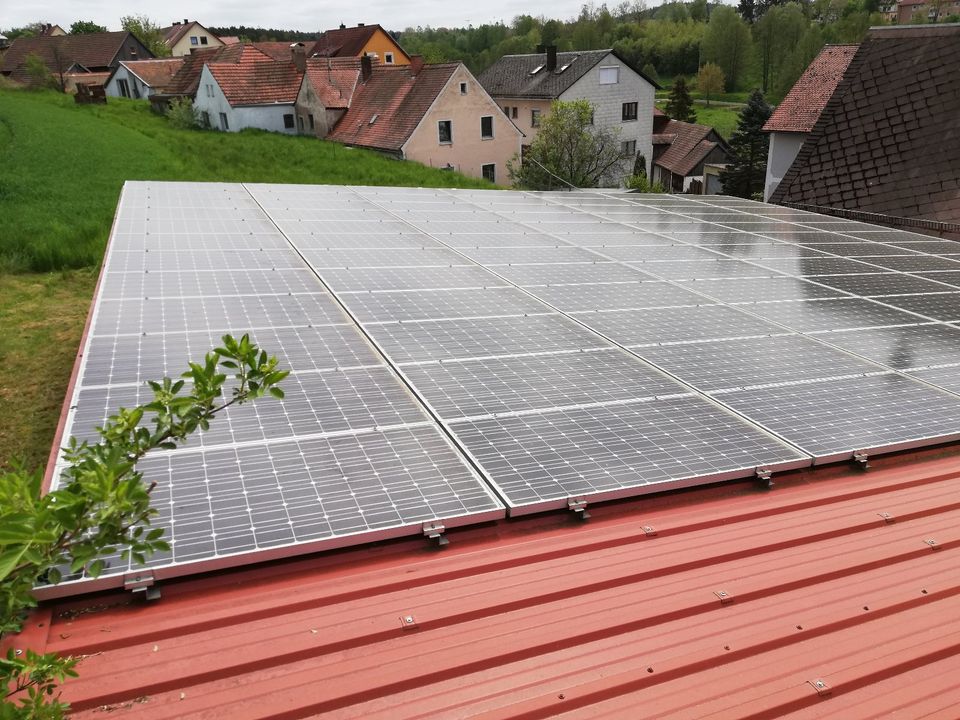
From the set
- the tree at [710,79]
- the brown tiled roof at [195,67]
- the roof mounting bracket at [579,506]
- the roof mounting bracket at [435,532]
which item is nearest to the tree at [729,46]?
the tree at [710,79]

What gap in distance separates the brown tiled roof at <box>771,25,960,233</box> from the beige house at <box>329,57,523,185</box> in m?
29.2

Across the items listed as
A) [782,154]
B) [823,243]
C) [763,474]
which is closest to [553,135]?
[782,154]

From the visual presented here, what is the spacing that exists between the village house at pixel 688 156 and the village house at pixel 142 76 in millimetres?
53630

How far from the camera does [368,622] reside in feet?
15.3

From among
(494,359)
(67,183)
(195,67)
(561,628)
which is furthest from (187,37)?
(561,628)

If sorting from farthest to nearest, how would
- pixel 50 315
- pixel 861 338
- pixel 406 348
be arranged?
pixel 50 315 < pixel 861 338 < pixel 406 348

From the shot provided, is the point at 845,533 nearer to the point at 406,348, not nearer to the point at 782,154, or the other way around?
the point at 406,348

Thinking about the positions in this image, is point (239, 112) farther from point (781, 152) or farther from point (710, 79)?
point (710, 79)

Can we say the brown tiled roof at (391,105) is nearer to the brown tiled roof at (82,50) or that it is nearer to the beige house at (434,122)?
the beige house at (434,122)

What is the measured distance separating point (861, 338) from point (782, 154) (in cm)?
3557

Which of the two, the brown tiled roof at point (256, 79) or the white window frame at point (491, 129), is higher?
the brown tiled roof at point (256, 79)

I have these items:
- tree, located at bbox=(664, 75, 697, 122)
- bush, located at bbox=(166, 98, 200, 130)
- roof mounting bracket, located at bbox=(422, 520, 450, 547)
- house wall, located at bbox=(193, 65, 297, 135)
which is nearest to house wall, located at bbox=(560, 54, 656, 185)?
house wall, located at bbox=(193, 65, 297, 135)

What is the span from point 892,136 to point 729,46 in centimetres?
11198

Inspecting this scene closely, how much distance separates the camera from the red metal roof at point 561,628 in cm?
417
